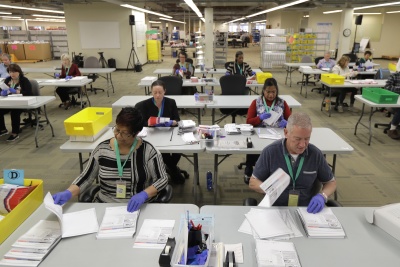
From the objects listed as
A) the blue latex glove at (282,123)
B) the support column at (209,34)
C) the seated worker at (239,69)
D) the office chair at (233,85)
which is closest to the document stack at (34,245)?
the blue latex glove at (282,123)

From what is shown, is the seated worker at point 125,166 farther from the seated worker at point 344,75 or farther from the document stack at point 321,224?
the seated worker at point 344,75

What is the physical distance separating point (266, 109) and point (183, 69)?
437 centimetres

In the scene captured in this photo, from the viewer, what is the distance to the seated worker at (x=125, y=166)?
7.37 ft

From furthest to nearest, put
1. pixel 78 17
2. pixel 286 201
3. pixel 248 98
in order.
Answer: pixel 78 17
pixel 248 98
pixel 286 201

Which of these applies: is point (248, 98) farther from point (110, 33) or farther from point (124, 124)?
point (110, 33)

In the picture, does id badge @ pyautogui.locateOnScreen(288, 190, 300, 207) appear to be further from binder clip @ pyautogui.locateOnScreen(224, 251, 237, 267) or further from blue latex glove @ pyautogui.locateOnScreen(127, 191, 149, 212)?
blue latex glove @ pyautogui.locateOnScreen(127, 191, 149, 212)

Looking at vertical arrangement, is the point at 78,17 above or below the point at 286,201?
above

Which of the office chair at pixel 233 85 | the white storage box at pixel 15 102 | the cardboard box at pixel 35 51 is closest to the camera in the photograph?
the white storage box at pixel 15 102

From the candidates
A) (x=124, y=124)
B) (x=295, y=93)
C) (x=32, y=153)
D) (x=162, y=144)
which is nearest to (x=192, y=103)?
(x=162, y=144)

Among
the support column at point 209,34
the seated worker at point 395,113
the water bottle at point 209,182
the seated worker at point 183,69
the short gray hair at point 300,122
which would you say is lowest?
the water bottle at point 209,182

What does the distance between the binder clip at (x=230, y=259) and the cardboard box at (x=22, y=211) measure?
1.24 m

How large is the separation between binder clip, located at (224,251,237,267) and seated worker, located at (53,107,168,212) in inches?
31.7

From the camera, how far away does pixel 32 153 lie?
17.0 ft

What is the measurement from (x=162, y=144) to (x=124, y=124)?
1138 mm
